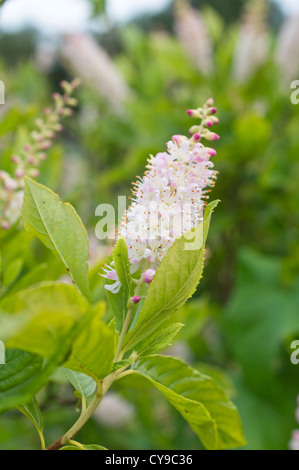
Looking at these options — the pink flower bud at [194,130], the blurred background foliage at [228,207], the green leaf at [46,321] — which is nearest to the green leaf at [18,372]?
the green leaf at [46,321]

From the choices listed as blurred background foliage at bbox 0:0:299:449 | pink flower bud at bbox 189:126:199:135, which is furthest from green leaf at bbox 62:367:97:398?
blurred background foliage at bbox 0:0:299:449

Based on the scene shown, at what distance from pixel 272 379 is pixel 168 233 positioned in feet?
3.49

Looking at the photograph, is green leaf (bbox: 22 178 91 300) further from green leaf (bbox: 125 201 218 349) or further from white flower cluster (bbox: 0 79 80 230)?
white flower cluster (bbox: 0 79 80 230)

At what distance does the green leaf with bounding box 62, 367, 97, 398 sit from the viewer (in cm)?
43

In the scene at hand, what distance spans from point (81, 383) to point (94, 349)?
12 centimetres

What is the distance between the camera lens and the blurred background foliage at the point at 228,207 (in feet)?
4.38

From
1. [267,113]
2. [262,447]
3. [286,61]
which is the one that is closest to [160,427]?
[262,447]

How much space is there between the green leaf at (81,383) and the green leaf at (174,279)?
70mm

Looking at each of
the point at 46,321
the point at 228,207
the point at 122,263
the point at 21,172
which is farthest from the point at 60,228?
the point at 228,207

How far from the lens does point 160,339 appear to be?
1.39 feet

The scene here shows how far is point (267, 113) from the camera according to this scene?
1567 millimetres

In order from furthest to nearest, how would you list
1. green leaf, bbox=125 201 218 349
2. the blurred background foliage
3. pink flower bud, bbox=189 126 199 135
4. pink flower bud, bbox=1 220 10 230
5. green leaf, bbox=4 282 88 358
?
the blurred background foliage
pink flower bud, bbox=1 220 10 230
pink flower bud, bbox=189 126 199 135
green leaf, bbox=125 201 218 349
green leaf, bbox=4 282 88 358

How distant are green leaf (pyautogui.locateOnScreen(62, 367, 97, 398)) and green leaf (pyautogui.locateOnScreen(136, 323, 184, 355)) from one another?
6cm
